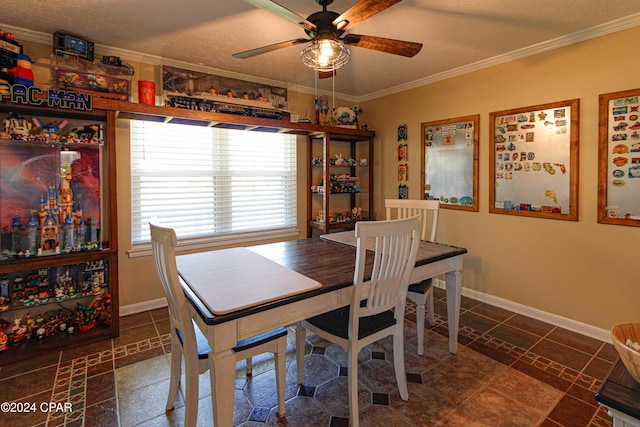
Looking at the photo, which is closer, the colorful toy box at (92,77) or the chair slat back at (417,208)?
the colorful toy box at (92,77)

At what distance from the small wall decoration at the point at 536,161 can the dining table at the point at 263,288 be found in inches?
47.8

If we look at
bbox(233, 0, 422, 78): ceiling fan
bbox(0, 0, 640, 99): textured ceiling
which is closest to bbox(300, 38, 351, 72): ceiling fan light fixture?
bbox(233, 0, 422, 78): ceiling fan

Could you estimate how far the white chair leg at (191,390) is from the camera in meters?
1.45

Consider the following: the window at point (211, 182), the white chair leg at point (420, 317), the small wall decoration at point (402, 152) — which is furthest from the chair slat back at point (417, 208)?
the window at point (211, 182)

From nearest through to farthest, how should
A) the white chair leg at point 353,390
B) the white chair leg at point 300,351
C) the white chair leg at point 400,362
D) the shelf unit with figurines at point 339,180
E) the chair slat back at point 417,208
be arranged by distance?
the white chair leg at point 353,390 < the white chair leg at point 400,362 < the white chair leg at point 300,351 < the chair slat back at point 417,208 < the shelf unit with figurines at point 339,180

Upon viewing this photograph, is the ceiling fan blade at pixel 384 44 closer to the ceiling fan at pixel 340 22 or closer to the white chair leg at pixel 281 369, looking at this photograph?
the ceiling fan at pixel 340 22

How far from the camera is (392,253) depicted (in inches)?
64.3

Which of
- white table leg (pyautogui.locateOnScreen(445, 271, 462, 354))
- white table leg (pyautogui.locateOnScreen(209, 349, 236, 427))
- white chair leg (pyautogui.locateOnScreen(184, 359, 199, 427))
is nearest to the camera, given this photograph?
white table leg (pyautogui.locateOnScreen(209, 349, 236, 427))

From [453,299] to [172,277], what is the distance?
182 cm

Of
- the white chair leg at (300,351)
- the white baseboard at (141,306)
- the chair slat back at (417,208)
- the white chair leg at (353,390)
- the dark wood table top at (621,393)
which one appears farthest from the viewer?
the white baseboard at (141,306)

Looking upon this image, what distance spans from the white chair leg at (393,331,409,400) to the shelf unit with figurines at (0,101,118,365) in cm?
221

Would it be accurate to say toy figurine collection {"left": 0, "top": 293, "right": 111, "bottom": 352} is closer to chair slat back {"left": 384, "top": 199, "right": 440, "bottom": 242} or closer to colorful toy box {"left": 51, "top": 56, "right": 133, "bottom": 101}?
colorful toy box {"left": 51, "top": 56, "right": 133, "bottom": 101}

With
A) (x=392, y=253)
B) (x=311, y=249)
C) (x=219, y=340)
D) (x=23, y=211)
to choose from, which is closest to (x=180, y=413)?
(x=219, y=340)

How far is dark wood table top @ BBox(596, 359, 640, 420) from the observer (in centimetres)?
73
